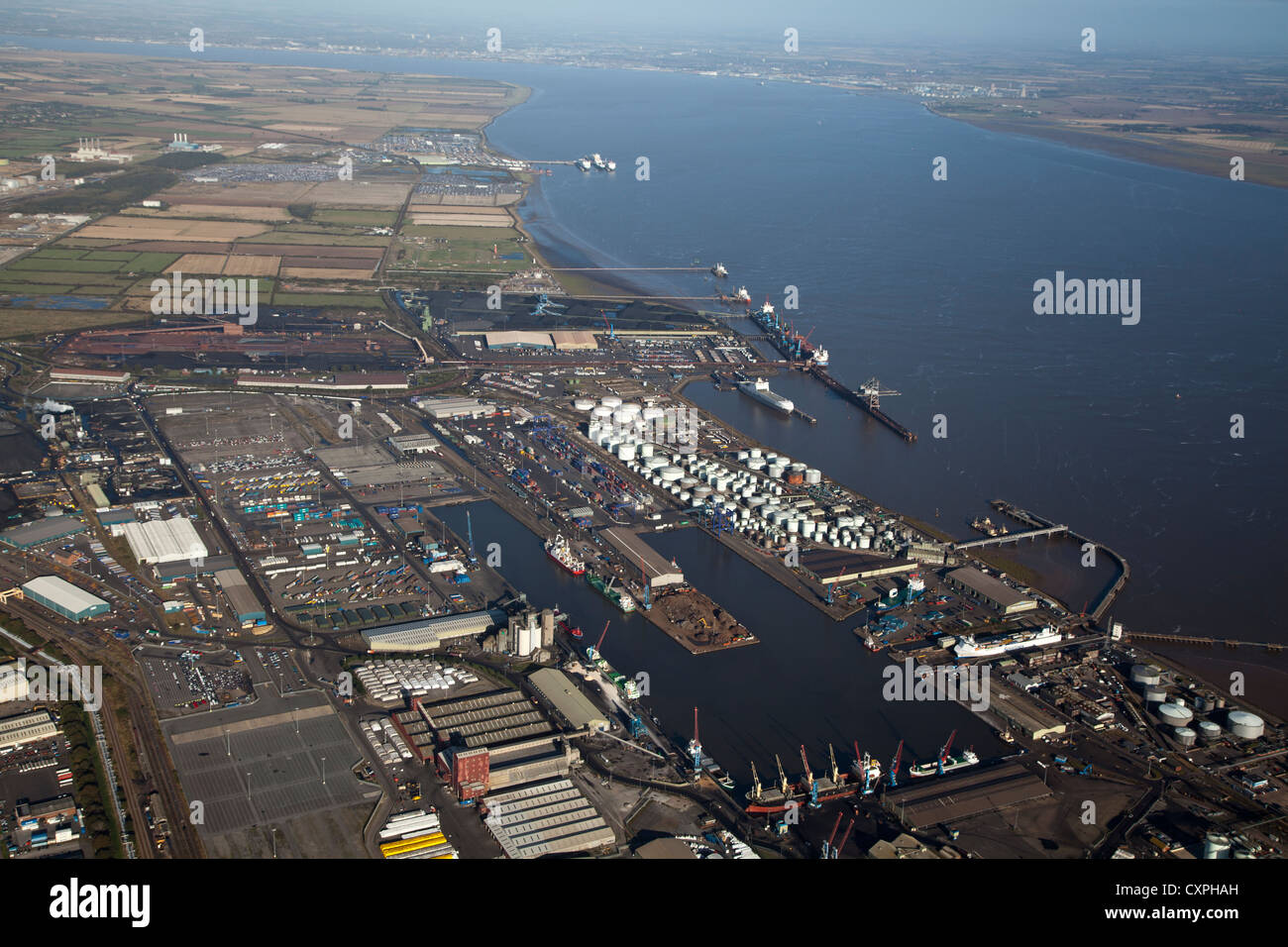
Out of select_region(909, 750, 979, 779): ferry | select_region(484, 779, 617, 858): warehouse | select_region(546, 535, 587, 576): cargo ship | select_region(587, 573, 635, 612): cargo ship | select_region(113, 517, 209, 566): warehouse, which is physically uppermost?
select_region(113, 517, 209, 566): warehouse

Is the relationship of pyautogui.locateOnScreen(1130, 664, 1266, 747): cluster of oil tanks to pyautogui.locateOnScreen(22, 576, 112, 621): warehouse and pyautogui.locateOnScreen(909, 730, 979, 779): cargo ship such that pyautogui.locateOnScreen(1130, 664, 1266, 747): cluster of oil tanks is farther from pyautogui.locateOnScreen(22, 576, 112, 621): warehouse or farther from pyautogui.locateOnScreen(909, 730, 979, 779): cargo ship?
pyautogui.locateOnScreen(22, 576, 112, 621): warehouse

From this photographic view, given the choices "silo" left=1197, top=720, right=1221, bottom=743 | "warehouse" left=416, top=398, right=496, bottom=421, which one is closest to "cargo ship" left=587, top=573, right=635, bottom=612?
"silo" left=1197, top=720, right=1221, bottom=743

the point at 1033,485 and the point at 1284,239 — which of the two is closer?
the point at 1033,485

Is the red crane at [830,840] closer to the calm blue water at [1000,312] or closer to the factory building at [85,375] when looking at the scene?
the calm blue water at [1000,312]

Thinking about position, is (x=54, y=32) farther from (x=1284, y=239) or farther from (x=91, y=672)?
(x=91, y=672)

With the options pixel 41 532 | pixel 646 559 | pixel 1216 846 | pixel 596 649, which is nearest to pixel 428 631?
pixel 596 649

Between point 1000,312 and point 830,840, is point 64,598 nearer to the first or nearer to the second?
point 830,840
